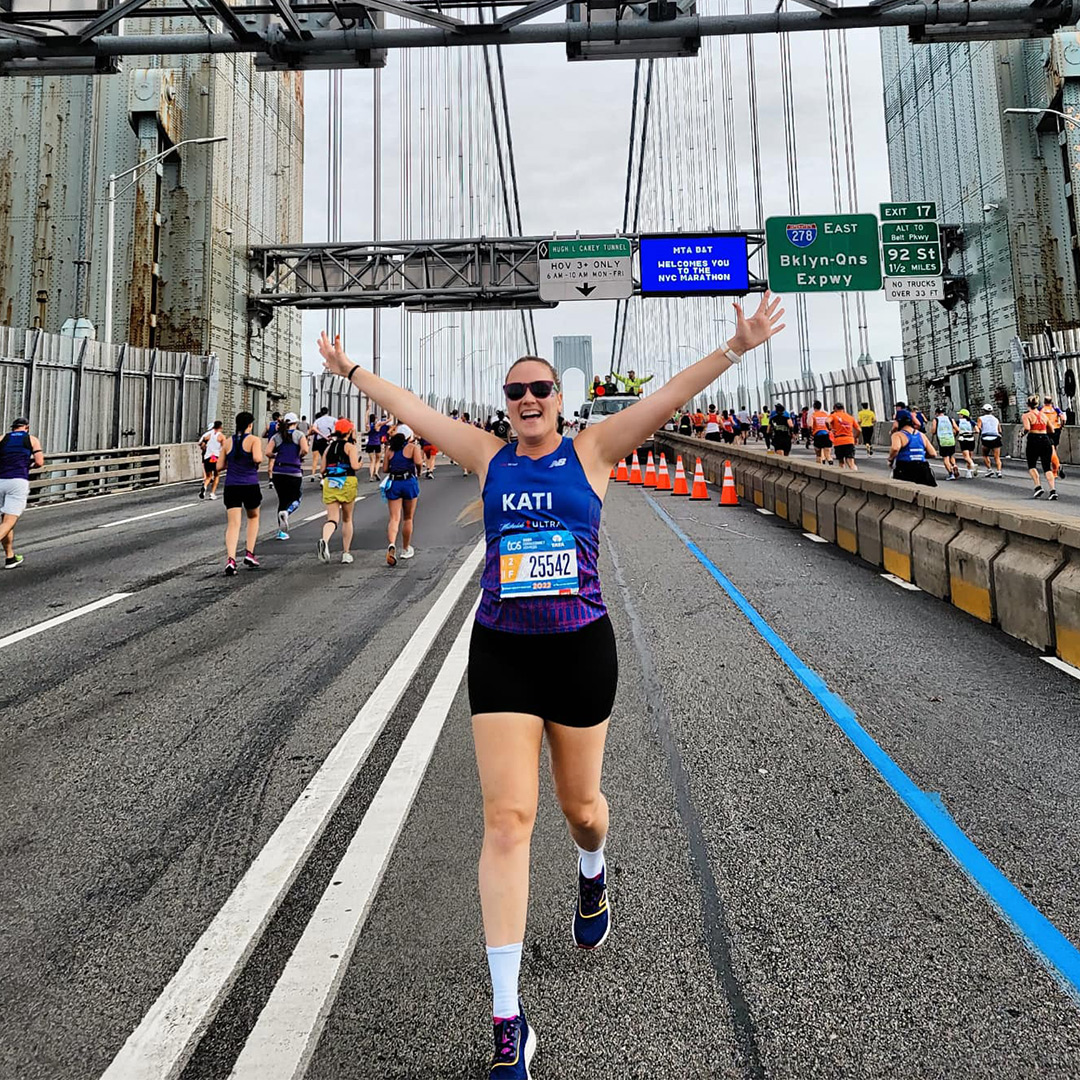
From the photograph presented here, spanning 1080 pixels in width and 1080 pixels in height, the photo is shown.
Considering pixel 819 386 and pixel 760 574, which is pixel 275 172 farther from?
pixel 760 574

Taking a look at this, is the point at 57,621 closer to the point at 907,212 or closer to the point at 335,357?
the point at 335,357

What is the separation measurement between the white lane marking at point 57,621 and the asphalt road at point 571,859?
0.57 feet

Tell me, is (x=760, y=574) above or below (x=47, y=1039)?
above

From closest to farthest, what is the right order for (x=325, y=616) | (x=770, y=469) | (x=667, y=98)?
(x=325, y=616), (x=770, y=469), (x=667, y=98)

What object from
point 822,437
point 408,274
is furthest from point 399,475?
point 408,274

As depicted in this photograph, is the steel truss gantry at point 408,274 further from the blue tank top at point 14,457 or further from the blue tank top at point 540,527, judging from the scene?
the blue tank top at point 540,527

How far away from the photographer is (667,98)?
62688 millimetres

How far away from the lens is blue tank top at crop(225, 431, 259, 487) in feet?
31.0

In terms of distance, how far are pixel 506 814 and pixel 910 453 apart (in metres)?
11.8

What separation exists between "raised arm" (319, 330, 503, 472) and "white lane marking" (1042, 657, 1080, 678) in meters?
4.76

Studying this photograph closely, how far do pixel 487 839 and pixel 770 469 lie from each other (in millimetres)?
15944

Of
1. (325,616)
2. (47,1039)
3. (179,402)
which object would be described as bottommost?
(47,1039)

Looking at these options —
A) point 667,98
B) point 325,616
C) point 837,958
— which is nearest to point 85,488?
point 325,616

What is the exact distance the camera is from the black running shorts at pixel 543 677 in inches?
89.0
